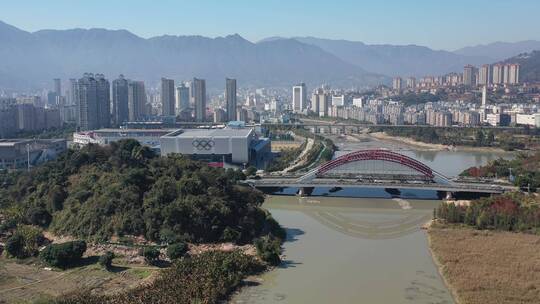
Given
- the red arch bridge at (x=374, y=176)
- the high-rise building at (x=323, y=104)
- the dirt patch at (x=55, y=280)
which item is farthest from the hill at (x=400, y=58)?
the dirt patch at (x=55, y=280)

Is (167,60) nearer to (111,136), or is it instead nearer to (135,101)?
(135,101)

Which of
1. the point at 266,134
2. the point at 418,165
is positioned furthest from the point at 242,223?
the point at 266,134

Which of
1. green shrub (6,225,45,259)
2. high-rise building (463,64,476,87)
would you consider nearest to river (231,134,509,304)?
green shrub (6,225,45,259)

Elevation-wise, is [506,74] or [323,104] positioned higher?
[506,74]

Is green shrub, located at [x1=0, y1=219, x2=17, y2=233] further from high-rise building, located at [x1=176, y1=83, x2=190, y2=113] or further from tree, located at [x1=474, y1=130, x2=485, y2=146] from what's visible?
high-rise building, located at [x1=176, y1=83, x2=190, y2=113]

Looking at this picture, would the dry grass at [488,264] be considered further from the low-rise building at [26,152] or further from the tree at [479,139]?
the tree at [479,139]

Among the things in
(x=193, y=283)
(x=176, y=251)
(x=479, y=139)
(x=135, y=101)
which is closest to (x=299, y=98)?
(x=135, y=101)
